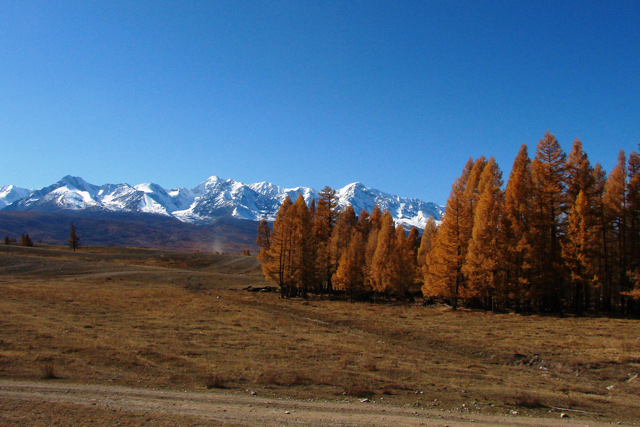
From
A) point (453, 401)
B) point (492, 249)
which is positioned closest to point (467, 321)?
point (492, 249)

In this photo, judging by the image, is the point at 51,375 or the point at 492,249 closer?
the point at 51,375

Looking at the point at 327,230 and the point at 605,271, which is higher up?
the point at 327,230

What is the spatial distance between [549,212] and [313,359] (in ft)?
108

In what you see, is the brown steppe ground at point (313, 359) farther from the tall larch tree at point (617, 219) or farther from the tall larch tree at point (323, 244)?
the tall larch tree at point (323, 244)

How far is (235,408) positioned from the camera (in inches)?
471

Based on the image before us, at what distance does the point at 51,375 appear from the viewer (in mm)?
14305

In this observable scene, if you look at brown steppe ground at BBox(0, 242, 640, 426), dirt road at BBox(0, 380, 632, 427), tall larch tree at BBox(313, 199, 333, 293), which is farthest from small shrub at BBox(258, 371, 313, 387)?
tall larch tree at BBox(313, 199, 333, 293)

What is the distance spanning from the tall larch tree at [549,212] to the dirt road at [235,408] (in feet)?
99.7

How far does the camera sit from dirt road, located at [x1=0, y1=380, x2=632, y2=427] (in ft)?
36.2

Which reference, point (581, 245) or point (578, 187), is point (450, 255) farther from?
point (578, 187)

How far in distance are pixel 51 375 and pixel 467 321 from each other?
103ft

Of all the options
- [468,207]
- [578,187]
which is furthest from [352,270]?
[578,187]

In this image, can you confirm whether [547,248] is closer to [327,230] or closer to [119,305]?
[327,230]

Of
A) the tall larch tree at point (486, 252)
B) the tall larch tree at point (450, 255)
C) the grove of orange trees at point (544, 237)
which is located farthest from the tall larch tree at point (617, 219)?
the tall larch tree at point (450, 255)
